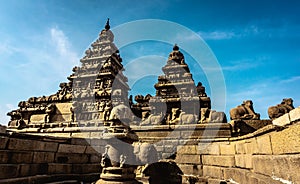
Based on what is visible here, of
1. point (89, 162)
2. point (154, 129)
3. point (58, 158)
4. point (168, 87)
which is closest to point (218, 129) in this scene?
point (154, 129)

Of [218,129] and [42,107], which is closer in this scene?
[218,129]

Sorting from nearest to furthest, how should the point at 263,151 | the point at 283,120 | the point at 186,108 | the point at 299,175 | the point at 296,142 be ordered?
1. the point at 299,175
2. the point at 296,142
3. the point at 283,120
4. the point at 263,151
5. the point at 186,108

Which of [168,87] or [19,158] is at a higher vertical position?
[168,87]

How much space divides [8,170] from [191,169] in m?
4.72

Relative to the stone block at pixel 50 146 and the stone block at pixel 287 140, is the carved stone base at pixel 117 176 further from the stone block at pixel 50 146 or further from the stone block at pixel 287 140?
the stone block at pixel 287 140

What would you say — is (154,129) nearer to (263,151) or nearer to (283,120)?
(263,151)

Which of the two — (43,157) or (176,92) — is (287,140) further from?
(176,92)

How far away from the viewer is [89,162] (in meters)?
6.49

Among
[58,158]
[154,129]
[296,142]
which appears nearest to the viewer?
[296,142]

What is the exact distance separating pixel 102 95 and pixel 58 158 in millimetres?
8878

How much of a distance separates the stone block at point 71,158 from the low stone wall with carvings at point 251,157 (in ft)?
10.1

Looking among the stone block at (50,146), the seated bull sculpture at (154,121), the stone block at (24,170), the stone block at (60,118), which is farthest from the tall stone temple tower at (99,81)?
the stone block at (24,170)

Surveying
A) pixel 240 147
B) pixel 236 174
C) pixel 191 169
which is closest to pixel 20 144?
pixel 191 169

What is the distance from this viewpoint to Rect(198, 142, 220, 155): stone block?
589 cm
